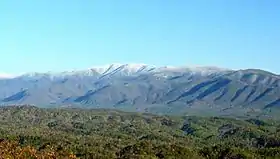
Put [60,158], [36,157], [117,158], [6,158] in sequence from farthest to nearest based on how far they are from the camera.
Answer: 1. [117,158]
2. [60,158]
3. [36,157]
4. [6,158]

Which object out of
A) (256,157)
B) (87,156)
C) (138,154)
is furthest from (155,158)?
(256,157)

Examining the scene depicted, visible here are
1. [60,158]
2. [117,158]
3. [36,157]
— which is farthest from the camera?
[117,158]

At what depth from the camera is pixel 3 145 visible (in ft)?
A: 184

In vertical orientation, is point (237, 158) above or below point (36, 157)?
below

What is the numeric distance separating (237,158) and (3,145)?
5987 inches

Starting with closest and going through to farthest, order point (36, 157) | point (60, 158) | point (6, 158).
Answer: point (6, 158) < point (36, 157) < point (60, 158)

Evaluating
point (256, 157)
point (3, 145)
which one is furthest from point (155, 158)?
point (3, 145)

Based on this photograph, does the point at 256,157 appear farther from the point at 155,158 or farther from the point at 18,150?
the point at 18,150

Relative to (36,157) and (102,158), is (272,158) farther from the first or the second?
(36,157)

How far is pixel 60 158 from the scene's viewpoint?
53938mm

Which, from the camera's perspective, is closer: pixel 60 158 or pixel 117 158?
pixel 60 158

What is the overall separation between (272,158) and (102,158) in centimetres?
6016

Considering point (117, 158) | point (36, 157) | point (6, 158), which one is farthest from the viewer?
point (117, 158)

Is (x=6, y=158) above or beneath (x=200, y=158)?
above
